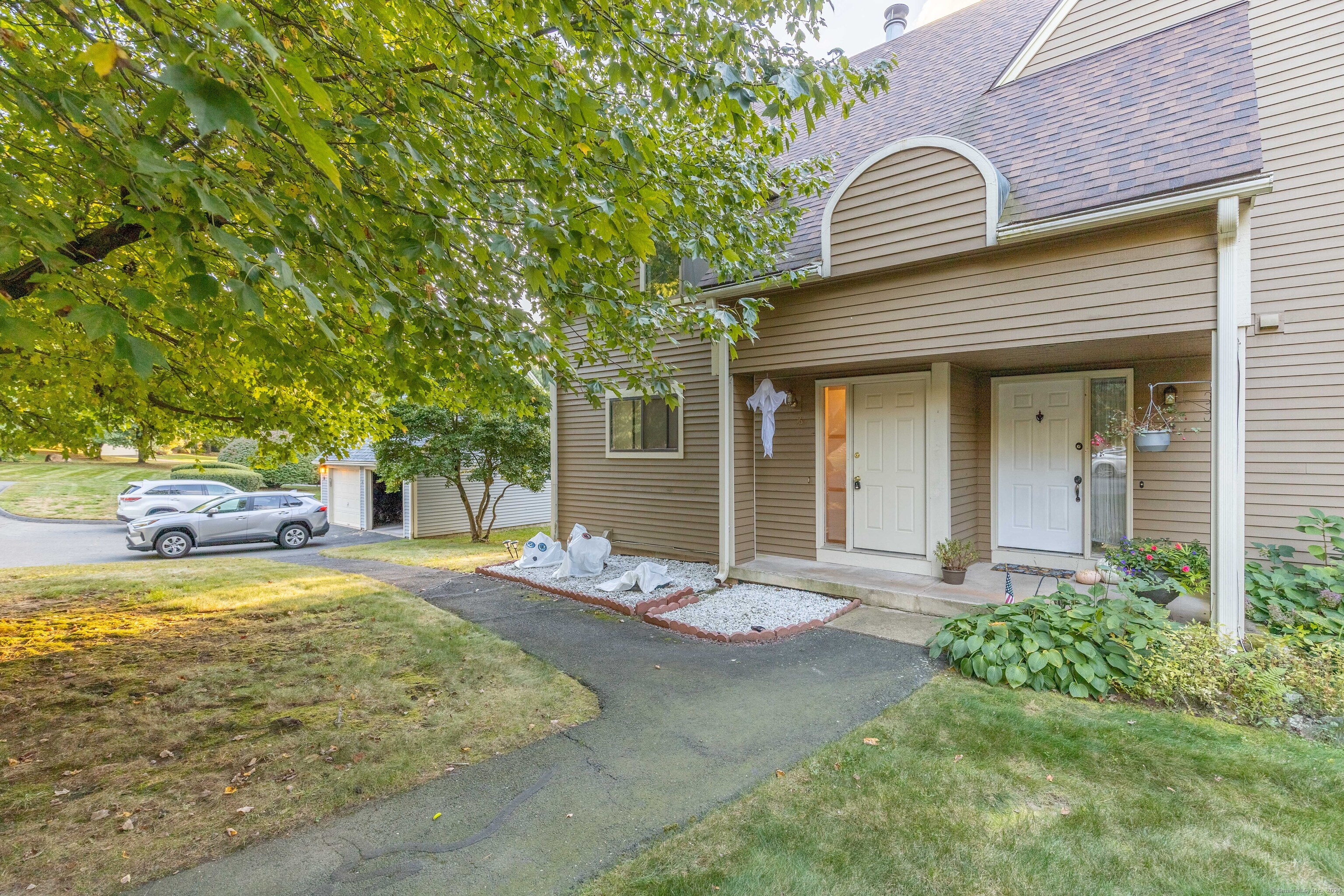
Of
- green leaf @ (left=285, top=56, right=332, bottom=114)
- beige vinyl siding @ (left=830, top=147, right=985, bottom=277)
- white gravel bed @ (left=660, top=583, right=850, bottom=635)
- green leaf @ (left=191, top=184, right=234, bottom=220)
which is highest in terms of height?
beige vinyl siding @ (left=830, top=147, right=985, bottom=277)

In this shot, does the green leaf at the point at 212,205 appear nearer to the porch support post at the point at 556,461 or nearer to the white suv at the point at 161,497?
the porch support post at the point at 556,461

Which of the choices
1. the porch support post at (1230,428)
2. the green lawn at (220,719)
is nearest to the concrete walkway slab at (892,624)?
the porch support post at (1230,428)

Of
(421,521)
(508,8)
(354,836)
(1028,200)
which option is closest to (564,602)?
(354,836)

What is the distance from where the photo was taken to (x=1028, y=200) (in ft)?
16.4

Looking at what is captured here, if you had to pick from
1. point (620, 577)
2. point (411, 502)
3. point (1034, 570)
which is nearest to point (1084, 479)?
point (1034, 570)

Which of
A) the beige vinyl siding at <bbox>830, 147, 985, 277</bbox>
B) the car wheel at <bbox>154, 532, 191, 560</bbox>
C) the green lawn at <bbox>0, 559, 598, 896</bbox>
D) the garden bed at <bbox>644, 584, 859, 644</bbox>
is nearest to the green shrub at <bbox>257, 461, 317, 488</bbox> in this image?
the car wheel at <bbox>154, 532, 191, 560</bbox>

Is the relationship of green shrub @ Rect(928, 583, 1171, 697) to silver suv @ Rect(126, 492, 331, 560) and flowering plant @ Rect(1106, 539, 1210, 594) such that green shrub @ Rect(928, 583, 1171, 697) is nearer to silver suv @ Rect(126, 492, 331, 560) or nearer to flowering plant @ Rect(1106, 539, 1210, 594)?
flowering plant @ Rect(1106, 539, 1210, 594)

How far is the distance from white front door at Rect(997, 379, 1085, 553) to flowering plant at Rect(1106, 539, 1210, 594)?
→ 0.76 meters

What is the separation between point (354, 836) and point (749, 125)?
15.1 feet

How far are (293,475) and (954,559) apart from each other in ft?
81.5

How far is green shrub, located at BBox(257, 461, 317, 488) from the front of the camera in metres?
21.9

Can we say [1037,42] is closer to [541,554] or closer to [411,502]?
[541,554]

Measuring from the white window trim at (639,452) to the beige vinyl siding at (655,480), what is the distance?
31 millimetres

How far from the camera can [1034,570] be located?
6363mm
